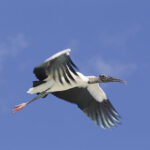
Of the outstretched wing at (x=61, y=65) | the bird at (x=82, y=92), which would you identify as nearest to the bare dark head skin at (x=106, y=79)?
the bird at (x=82, y=92)

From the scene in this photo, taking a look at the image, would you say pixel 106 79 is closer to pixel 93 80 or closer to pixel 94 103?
pixel 93 80

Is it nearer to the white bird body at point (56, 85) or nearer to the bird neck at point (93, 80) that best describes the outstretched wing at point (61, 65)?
the white bird body at point (56, 85)

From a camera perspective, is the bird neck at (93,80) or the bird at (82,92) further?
the bird neck at (93,80)

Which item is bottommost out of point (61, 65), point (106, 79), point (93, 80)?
point (61, 65)

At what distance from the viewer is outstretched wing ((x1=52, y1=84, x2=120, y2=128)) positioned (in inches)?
667

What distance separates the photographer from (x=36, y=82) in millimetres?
15570

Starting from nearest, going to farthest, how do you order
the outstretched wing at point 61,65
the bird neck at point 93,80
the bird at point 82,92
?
the outstretched wing at point 61,65
the bird at point 82,92
the bird neck at point 93,80

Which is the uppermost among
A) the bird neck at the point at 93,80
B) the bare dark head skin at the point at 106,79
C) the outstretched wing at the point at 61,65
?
the bird neck at the point at 93,80

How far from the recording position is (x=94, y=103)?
17.2m

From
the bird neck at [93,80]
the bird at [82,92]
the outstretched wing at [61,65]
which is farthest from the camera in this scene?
the bird neck at [93,80]

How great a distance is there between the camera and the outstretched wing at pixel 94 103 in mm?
16953

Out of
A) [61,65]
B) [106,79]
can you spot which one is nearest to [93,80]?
[106,79]

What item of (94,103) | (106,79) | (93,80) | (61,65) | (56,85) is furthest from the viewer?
(94,103)

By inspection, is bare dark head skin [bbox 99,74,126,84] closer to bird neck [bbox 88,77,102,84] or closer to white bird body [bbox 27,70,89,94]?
bird neck [bbox 88,77,102,84]
